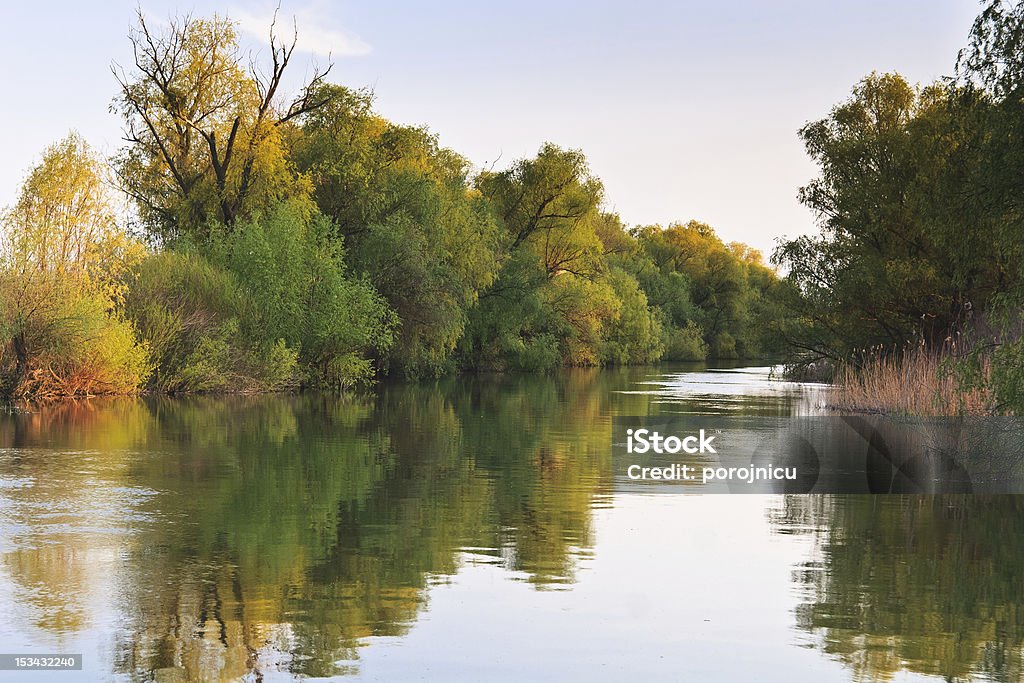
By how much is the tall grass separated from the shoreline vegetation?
0.32 feet

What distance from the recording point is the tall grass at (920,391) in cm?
1796

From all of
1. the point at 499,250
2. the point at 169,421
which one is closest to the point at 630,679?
the point at 169,421

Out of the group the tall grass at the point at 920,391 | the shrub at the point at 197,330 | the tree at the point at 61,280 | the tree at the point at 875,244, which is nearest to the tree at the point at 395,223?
the shrub at the point at 197,330

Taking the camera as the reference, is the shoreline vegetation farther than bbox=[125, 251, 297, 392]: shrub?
No

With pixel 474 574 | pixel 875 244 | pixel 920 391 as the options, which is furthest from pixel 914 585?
pixel 875 244

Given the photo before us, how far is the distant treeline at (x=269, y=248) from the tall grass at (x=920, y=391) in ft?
29.0

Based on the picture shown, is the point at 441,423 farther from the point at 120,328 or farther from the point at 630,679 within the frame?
the point at 630,679

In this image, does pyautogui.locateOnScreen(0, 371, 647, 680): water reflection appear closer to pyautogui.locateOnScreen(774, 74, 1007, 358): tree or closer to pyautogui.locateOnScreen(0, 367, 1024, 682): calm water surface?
pyautogui.locateOnScreen(0, 367, 1024, 682): calm water surface

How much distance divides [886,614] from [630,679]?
260cm

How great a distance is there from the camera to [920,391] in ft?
78.2

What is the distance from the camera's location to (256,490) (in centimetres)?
1509

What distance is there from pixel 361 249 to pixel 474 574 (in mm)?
37918

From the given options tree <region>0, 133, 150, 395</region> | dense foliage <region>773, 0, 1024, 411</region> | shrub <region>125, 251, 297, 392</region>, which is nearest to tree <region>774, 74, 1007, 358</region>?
dense foliage <region>773, 0, 1024, 411</region>

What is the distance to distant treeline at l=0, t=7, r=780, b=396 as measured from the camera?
106ft
